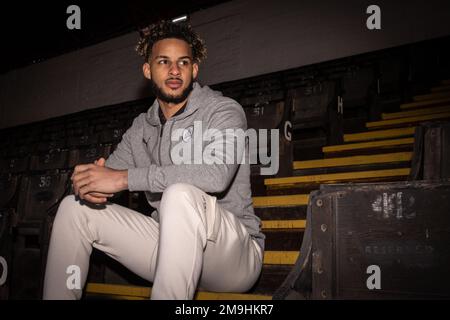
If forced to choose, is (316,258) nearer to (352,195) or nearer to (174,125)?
(352,195)

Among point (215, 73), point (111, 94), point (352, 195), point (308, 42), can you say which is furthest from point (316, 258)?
point (111, 94)

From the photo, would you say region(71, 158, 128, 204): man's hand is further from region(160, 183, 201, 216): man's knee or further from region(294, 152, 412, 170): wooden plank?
region(294, 152, 412, 170): wooden plank

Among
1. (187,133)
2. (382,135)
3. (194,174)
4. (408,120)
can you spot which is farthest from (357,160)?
(194,174)

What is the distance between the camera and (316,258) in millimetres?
632

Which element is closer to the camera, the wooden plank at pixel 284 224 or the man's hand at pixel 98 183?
the man's hand at pixel 98 183

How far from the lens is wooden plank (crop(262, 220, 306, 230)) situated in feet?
3.38

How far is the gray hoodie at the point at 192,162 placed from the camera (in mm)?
699

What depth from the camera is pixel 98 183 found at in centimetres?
71

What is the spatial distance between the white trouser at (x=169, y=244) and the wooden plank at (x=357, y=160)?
0.69m

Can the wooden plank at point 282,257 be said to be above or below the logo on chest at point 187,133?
below

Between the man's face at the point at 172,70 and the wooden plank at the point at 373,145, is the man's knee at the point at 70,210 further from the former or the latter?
the wooden plank at the point at 373,145

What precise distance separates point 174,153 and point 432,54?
2.08m

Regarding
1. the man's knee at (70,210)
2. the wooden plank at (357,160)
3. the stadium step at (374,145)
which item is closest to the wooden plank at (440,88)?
the stadium step at (374,145)

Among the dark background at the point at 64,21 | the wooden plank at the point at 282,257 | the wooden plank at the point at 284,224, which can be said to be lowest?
the wooden plank at the point at 282,257
